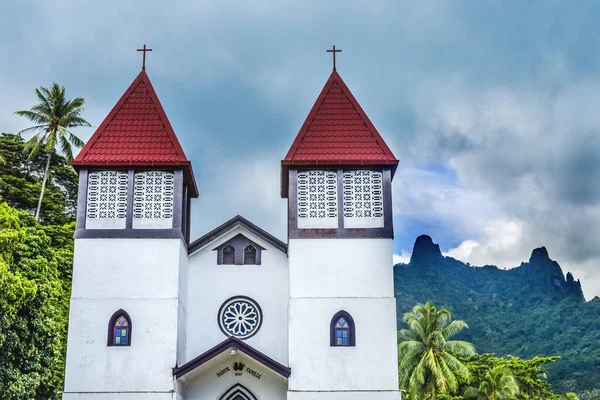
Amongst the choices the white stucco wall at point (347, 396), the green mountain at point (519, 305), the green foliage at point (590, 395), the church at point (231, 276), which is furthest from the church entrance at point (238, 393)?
the green mountain at point (519, 305)

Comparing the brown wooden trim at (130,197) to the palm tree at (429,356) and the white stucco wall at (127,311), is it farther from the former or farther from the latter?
the palm tree at (429,356)

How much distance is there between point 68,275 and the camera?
101ft

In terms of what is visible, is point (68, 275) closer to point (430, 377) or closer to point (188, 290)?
point (188, 290)

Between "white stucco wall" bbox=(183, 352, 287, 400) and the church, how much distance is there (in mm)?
31

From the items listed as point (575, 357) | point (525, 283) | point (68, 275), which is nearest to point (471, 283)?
point (525, 283)

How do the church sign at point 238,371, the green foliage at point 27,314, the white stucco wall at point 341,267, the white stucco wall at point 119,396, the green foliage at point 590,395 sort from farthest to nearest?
the green foliage at point 590,395
the green foliage at point 27,314
the church sign at point 238,371
the white stucco wall at point 341,267
the white stucco wall at point 119,396

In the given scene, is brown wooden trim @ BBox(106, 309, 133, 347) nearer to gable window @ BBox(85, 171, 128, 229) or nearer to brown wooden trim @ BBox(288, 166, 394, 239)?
gable window @ BBox(85, 171, 128, 229)

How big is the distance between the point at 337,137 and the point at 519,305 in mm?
50590

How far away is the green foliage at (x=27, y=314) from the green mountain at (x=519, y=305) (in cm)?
3237

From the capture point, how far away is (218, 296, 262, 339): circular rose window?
21.0 m

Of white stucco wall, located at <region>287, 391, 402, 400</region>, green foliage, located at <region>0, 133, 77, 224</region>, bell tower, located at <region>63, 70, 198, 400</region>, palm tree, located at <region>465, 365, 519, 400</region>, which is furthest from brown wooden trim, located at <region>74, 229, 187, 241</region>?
palm tree, located at <region>465, 365, 519, 400</region>

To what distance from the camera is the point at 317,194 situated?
2023cm

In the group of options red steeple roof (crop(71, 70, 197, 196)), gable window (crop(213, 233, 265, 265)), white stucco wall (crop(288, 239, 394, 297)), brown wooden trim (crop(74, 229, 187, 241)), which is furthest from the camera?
gable window (crop(213, 233, 265, 265))

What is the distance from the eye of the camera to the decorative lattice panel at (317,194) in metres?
20.1
